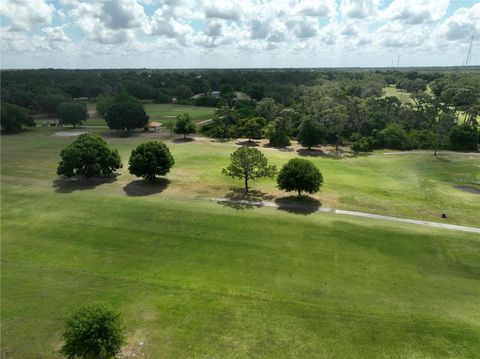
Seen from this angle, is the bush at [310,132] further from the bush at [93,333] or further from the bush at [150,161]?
the bush at [93,333]

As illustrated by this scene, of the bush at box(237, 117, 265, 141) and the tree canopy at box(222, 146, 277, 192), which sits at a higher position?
the tree canopy at box(222, 146, 277, 192)

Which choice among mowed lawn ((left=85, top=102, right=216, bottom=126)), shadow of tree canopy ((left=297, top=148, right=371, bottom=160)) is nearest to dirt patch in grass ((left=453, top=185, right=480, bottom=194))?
shadow of tree canopy ((left=297, top=148, right=371, bottom=160))

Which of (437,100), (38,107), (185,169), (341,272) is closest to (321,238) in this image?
(341,272)

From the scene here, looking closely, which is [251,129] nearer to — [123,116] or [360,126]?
[360,126]

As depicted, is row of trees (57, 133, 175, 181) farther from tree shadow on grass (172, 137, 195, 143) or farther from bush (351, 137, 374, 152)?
bush (351, 137, 374, 152)

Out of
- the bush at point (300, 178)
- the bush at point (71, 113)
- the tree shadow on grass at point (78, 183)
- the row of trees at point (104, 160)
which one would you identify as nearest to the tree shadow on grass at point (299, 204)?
the bush at point (300, 178)

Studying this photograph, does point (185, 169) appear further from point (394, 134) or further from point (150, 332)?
point (394, 134)
